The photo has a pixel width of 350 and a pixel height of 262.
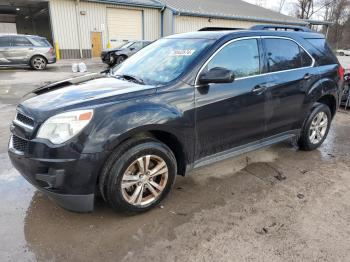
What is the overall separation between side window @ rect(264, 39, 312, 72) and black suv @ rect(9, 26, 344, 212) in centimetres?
1

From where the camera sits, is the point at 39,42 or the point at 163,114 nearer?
the point at 163,114

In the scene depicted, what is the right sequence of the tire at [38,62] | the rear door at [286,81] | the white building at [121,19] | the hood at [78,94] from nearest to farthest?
the hood at [78,94] < the rear door at [286,81] < the tire at [38,62] < the white building at [121,19]

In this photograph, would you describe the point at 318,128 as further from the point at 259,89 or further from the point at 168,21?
the point at 168,21

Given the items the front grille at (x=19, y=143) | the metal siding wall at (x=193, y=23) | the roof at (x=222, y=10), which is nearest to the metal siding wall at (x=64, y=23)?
the roof at (x=222, y=10)

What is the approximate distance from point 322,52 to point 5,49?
14188mm

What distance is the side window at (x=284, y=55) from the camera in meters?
3.70

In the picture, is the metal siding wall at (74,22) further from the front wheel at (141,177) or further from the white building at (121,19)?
the front wheel at (141,177)

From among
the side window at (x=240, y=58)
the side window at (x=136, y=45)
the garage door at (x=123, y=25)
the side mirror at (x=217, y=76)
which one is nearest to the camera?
the side mirror at (x=217, y=76)

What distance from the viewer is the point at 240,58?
11.2 feet

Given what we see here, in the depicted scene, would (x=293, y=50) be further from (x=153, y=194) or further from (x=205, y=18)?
(x=205, y=18)

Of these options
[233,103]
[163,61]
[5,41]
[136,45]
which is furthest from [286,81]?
[136,45]

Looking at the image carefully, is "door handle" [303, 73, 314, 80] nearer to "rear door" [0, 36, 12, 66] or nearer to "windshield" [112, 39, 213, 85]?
"windshield" [112, 39, 213, 85]

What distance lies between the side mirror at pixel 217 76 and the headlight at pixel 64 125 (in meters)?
1.23

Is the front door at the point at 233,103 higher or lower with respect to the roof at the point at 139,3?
lower
